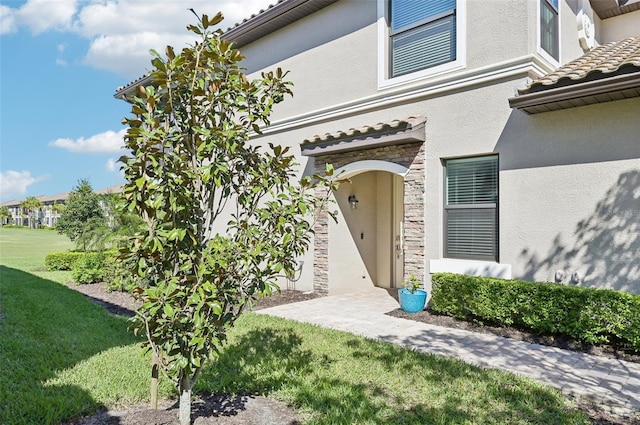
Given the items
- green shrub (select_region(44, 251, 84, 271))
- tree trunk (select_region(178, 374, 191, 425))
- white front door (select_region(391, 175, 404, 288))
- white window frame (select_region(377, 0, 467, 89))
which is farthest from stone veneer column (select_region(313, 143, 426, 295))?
green shrub (select_region(44, 251, 84, 271))

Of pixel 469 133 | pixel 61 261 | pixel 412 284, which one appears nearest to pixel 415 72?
pixel 469 133

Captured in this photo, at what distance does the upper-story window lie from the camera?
7.89 m

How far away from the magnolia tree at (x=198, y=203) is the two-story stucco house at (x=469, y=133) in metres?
4.34

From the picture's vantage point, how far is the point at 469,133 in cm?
791

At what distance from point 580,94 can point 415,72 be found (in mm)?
3561

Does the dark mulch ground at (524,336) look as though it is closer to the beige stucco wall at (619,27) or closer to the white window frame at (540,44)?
the white window frame at (540,44)

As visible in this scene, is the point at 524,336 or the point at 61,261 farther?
the point at 61,261

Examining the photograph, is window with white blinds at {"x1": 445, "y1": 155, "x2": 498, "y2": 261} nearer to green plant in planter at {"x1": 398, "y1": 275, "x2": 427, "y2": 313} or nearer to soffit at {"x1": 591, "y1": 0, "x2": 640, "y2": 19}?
green plant in planter at {"x1": 398, "y1": 275, "x2": 427, "y2": 313}

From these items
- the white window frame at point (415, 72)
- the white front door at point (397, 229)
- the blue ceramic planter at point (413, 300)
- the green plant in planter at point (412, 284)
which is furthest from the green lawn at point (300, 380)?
the white window frame at point (415, 72)

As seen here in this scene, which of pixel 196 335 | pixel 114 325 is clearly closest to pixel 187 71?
pixel 196 335

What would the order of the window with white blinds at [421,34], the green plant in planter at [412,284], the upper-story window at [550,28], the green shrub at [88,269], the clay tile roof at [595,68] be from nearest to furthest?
the clay tile roof at [595,68], the upper-story window at [550,28], the green plant in planter at [412,284], the window with white blinds at [421,34], the green shrub at [88,269]

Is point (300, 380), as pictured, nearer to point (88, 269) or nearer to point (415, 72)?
point (415, 72)

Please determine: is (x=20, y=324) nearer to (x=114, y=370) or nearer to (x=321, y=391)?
(x=114, y=370)

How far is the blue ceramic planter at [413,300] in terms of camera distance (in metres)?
8.13
